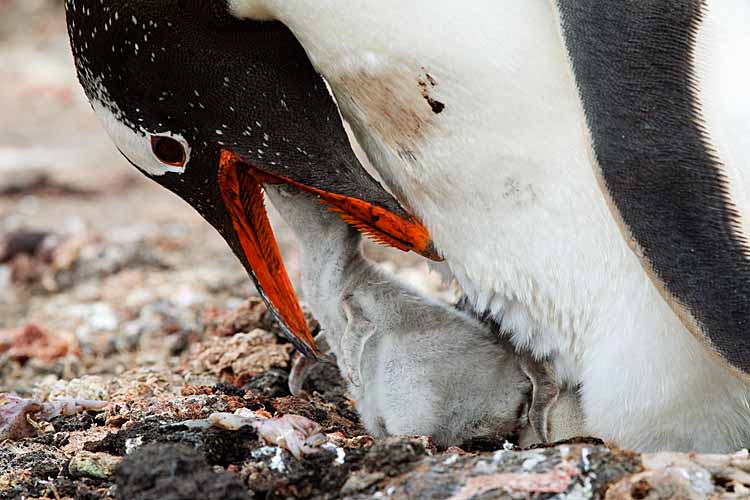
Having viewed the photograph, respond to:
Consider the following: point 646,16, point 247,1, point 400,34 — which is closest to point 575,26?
point 646,16

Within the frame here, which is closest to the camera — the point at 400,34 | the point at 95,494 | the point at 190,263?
the point at 95,494

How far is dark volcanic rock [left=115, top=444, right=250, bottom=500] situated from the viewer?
2258 millimetres

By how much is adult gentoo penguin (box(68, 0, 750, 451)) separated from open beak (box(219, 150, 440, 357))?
0.37 feet

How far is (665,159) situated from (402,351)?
2.83 ft

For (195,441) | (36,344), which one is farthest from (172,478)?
(36,344)

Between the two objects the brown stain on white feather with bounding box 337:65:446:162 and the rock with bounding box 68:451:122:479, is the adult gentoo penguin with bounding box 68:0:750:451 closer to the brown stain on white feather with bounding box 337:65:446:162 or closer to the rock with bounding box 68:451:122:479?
the brown stain on white feather with bounding box 337:65:446:162

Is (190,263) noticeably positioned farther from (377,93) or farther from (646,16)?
(646,16)

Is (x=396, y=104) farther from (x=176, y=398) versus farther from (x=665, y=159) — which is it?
(x=176, y=398)

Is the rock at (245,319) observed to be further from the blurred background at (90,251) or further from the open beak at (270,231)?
the open beak at (270,231)

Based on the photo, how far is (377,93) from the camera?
9.75ft

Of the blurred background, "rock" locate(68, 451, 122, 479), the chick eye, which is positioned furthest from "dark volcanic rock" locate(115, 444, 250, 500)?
the blurred background

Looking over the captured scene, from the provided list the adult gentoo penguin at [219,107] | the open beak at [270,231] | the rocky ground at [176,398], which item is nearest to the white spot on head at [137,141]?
the adult gentoo penguin at [219,107]

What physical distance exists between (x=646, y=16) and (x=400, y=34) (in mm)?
568

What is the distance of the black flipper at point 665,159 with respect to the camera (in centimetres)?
265
